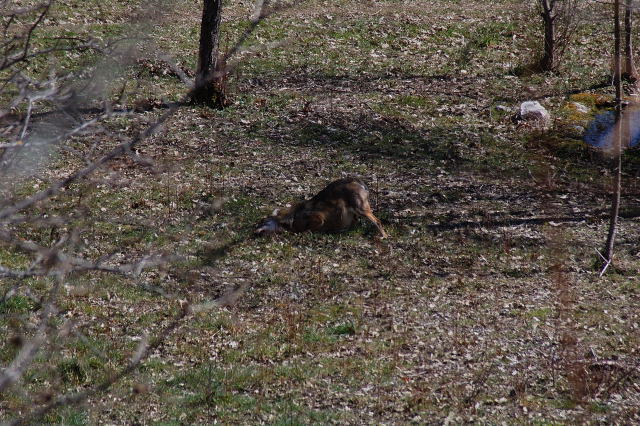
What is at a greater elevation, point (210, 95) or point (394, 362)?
point (210, 95)

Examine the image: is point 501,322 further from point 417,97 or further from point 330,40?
point 330,40

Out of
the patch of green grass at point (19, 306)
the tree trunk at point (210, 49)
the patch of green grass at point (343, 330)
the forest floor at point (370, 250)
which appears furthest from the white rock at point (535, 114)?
the patch of green grass at point (19, 306)

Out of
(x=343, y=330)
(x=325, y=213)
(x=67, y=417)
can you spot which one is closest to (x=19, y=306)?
(x=67, y=417)

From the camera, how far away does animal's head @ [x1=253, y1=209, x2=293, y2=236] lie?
38.3ft

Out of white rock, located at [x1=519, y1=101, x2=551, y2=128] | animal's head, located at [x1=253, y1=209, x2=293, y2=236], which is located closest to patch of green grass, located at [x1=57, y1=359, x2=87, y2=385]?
animal's head, located at [x1=253, y1=209, x2=293, y2=236]

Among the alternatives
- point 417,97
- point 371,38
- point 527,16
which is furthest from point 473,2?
point 417,97

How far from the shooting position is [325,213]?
38.5 feet

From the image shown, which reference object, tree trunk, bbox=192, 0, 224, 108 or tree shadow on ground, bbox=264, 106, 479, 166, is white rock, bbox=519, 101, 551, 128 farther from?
tree trunk, bbox=192, 0, 224, 108

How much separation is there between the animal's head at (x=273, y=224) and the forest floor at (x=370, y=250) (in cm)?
20

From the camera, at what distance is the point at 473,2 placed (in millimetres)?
25875

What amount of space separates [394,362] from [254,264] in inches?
130

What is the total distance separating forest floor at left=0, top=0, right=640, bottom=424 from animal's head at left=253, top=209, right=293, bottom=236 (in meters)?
0.20

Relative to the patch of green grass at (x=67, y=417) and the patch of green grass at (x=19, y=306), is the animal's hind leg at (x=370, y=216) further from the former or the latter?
the patch of green grass at (x=67, y=417)

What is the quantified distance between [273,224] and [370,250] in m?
1.59
